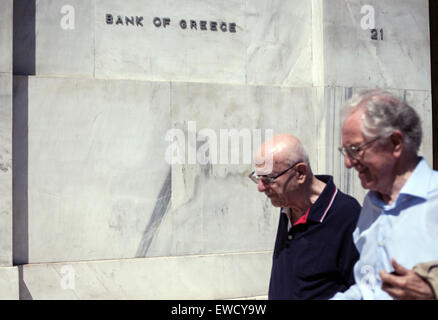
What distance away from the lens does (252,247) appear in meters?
6.07

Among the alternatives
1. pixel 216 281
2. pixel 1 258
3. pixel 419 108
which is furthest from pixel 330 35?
pixel 1 258

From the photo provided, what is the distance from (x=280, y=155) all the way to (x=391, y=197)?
1.03 metres

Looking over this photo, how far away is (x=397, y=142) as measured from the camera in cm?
188

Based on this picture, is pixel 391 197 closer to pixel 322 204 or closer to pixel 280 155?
pixel 322 204

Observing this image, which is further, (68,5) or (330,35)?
(330,35)

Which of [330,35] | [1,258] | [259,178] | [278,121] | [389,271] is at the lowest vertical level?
[1,258]

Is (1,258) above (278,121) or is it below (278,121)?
below

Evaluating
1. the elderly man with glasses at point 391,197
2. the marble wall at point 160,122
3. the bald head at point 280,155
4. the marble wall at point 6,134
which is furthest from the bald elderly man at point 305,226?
the marble wall at point 6,134

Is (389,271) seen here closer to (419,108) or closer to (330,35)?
(330,35)

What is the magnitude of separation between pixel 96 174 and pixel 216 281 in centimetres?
177

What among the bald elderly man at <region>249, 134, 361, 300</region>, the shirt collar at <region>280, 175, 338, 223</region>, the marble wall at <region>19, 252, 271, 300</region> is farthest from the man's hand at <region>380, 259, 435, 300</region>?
the marble wall at <region>19, 252, 271, 300</region>

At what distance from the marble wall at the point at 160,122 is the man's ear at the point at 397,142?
4.09m

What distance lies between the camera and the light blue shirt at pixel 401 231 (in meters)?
1.71

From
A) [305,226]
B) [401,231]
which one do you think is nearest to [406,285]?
[401,231]
